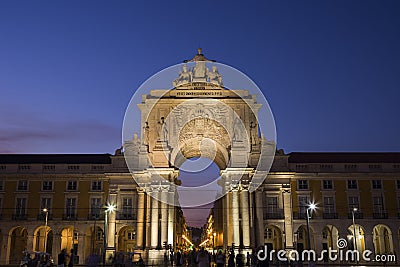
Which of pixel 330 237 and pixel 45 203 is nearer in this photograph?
pixel 45 203

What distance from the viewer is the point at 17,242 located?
55.7 metres

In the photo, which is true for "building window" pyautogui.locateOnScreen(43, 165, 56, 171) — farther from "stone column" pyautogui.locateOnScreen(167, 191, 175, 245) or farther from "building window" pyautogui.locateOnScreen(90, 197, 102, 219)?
"stone column" pyautogui.locateOnScreen(167, 191, 175, 245)

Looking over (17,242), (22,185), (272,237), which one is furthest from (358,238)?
(17,242)

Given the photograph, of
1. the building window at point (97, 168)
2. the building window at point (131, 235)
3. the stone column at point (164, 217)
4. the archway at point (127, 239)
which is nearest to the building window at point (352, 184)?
the stone column at point (164, 217)

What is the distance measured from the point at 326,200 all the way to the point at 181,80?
2274cm

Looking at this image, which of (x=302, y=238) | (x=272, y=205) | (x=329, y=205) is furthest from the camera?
(x=302, y=238)

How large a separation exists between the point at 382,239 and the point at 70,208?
123 ft

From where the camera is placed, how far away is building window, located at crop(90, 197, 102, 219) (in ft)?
173

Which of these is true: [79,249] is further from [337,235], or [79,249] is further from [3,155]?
[337,235]

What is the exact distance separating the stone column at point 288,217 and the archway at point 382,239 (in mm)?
9883

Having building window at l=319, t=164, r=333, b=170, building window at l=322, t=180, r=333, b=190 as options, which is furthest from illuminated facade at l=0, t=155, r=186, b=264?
building window at l=319, t=164, r=333, b=170

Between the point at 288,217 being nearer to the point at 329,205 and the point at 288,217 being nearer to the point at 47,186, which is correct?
the point at 329,205

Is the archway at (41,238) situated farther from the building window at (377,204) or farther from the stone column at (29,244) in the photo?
the building window at (377,204)

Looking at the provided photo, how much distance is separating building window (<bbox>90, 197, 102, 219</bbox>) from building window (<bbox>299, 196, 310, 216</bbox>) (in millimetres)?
23621
